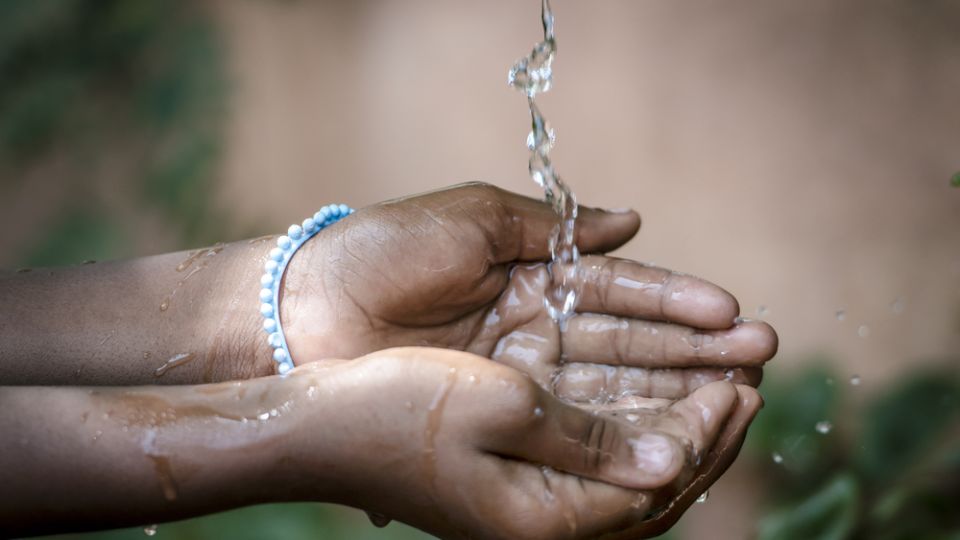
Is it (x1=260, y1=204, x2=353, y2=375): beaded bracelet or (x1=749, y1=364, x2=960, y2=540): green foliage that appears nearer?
(x1=260, y1=204, x2=353, y2=375): beaded bracelet

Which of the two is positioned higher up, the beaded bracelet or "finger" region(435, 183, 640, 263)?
"finger" region(435, 183, 640, 263)

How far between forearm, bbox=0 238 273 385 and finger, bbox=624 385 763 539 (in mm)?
718

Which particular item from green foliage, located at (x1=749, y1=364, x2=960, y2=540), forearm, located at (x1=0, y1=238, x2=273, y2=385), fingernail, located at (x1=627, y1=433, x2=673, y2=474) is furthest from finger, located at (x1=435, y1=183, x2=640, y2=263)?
green foliage, located at (x1=749, y1=364, x2=960, y2=540)

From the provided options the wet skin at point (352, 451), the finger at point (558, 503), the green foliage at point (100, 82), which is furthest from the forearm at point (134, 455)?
the green foliage at point (100, 82)

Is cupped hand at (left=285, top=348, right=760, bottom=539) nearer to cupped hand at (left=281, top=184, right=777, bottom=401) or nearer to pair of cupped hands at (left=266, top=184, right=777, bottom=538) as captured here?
pair of cupped hands at (left=266, top=184, right=777, bottom=538)

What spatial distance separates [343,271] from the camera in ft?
5.28

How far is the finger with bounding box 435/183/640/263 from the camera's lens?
1.64 metres

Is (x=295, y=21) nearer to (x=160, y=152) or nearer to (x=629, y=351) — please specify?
(x=160, y=152)

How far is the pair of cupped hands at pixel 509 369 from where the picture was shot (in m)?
1.18

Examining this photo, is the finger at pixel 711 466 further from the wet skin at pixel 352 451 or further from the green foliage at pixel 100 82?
the green foliage at pixel 100 82

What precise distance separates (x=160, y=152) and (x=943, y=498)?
10.6 ft

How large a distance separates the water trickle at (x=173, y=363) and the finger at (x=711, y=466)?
32.5 inches

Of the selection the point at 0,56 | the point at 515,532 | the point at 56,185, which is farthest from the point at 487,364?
the point at 0,56

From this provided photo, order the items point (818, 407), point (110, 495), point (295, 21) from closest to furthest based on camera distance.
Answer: point (110, 495) < point (818, 407) < point (295, 21)
